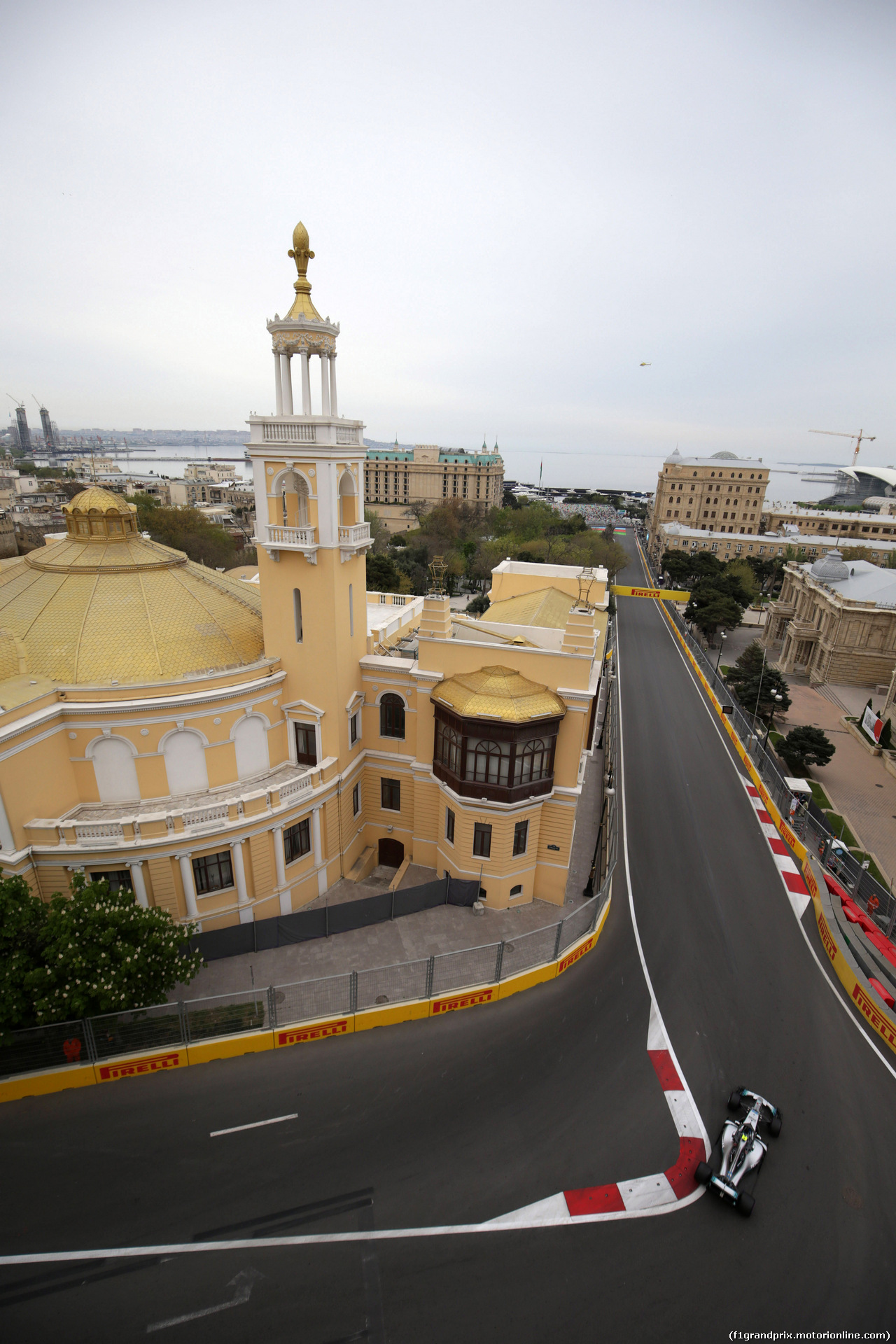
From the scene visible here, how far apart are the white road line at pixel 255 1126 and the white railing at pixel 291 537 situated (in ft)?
60.0

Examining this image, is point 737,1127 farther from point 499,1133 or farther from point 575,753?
point 575,753

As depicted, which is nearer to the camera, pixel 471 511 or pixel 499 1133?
pixel 499 1133

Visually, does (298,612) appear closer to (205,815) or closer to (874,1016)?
(205,815)

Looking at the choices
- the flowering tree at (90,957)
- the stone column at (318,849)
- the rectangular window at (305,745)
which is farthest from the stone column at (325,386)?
the flowering tree at (90,957)

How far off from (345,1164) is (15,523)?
307ft

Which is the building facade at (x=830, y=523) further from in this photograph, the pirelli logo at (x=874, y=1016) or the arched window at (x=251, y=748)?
the arched window at (x=251, y=748)

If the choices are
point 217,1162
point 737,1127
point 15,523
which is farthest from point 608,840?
point 15,523

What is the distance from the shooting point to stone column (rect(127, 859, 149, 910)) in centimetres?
2078

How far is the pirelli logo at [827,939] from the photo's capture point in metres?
24.3

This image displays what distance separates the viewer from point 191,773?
74.9ft

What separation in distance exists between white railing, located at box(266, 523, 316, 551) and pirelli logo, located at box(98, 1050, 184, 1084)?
17.2m

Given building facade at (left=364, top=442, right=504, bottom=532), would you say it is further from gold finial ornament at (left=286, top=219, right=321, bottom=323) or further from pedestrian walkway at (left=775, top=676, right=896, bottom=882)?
gold finial ornament at (left=286, top=219, right=321, bottom=323)

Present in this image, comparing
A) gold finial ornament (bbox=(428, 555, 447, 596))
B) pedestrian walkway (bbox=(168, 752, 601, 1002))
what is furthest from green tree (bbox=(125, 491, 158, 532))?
pedestrian walkway (bbox=(168, 752, 601, 1002))

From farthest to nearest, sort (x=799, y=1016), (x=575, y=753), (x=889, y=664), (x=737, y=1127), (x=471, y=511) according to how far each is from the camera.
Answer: (x=471, y=511) < (x=889, y=664) < (x=575, y=753) < (x=799, y=1016) < (x=737, y=1127)
